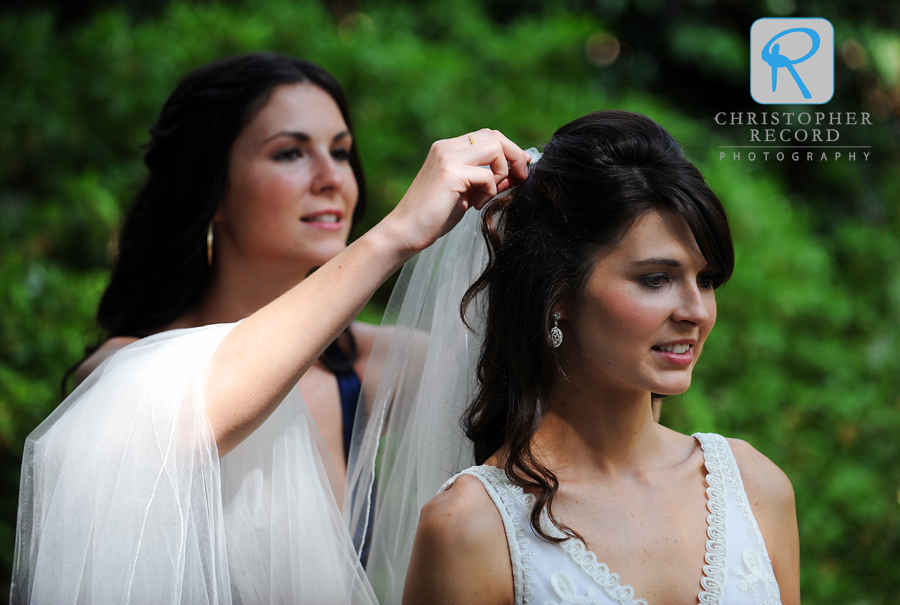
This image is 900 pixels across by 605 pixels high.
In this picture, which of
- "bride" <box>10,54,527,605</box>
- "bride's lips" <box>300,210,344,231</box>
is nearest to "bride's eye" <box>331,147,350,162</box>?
"bride's lips" <box>300,210,344,231</box>

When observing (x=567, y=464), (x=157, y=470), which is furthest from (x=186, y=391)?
(x=567, y=464)

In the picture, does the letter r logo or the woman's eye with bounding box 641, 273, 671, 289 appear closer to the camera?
the woman's eye with bounding box 641, 273, 671, 289

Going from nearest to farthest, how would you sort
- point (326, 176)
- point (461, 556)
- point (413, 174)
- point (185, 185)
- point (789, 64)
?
point (461, 556) → point (326, 176) → point (185, 185) → point (789, 64) → point (413, 174)

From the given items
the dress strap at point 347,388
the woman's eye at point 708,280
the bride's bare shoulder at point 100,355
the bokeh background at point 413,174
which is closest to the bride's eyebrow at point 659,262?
the woman's eye at point 708,280

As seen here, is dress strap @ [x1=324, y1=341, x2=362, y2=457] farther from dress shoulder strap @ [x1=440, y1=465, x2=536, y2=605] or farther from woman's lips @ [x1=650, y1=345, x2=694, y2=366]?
woman's lips @ [x1=650, y1=345, x2=694, y2=366]

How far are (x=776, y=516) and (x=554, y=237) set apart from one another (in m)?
0.84

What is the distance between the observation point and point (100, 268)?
4082 millimetres

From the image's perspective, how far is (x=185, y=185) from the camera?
8.39 ft

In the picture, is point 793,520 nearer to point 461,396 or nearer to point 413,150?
point 461,396

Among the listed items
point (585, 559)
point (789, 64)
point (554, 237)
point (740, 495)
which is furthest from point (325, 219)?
point (789, 64)

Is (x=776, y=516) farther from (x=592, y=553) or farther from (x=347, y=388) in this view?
(x=347, y=388)

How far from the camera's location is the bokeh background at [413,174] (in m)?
3.84

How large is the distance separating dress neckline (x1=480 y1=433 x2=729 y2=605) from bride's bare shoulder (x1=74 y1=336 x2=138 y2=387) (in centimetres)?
122

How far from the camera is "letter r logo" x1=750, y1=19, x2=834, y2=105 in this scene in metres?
3.47
